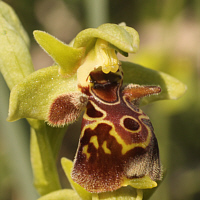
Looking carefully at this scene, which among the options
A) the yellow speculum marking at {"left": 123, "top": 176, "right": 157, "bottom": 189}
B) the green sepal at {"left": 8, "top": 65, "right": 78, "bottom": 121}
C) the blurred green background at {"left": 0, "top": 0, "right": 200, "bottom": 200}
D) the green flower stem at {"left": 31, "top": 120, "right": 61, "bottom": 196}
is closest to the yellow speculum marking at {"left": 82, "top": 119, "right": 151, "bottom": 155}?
the yellow speculum marking at {"left": 123, "top": 176, "right": 157, "bottom": 189}

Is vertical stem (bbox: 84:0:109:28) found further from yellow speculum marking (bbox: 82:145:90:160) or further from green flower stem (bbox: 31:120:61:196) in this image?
yellow speculum marking (bbox: 82:145:90:160)

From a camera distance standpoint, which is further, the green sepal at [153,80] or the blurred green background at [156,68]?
the blurred green background at [156,68]

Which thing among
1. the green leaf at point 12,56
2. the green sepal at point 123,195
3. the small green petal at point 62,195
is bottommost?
the small green petal at point 62,195

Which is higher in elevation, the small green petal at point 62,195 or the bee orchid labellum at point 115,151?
the bee orchid labellum at point 115,151

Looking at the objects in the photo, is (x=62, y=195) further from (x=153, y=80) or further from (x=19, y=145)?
(x=153, y=80)

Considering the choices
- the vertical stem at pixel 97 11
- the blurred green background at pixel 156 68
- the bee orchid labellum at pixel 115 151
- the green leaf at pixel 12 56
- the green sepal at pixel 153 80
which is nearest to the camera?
the bee orchid labellum at pixel 115 151

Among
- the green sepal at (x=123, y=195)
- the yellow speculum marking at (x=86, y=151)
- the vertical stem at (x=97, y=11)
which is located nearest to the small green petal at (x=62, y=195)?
the green sepal at (x=123, y=195)

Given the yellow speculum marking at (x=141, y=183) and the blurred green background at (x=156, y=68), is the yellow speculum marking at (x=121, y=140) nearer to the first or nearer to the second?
the yellow speculum marking at (x=141, y=183)
